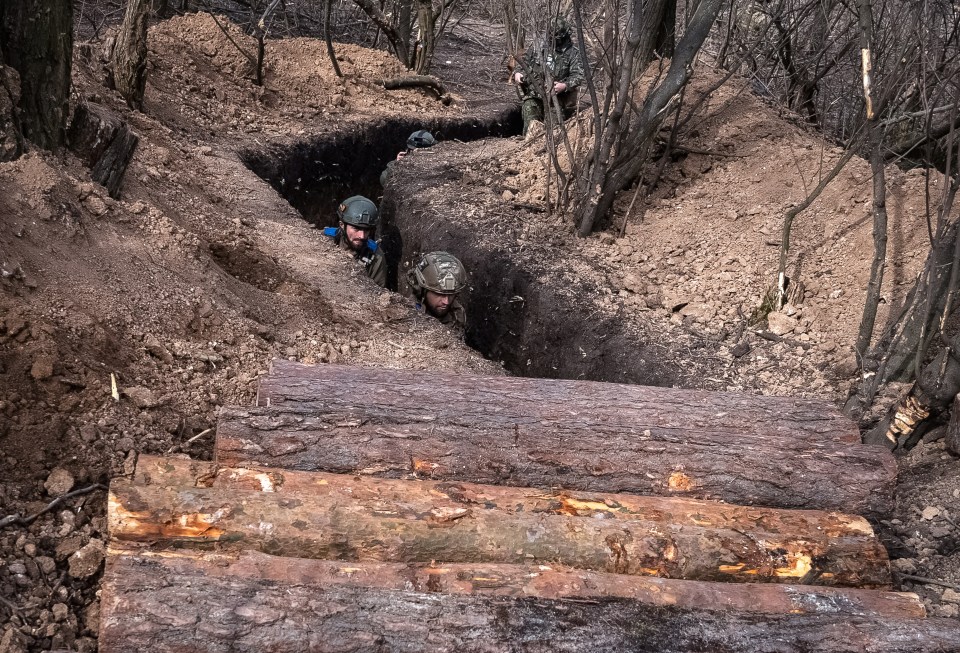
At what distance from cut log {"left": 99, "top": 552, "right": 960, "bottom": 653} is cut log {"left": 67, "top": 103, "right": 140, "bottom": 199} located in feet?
12.9

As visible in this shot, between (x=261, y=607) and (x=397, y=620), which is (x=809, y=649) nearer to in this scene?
(x=397, y=620)

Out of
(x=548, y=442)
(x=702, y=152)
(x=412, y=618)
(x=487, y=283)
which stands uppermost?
(x=702, y=152)

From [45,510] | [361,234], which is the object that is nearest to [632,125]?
[361,234]

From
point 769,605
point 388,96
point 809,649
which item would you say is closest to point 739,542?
point 769,605

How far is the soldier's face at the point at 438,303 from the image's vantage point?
674cm

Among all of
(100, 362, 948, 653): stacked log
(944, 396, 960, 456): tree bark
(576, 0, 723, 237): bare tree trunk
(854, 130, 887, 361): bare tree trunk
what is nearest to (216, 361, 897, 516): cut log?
(100, 362, 948, 653): stacked log

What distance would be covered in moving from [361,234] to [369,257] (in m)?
0.28

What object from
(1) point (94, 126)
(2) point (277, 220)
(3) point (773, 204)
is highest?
(3) point (773, 204)

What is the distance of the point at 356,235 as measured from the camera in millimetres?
7750

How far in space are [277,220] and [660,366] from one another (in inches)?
165

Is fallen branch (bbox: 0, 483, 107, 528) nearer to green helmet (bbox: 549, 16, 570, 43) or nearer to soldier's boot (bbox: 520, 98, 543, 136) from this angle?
green helmet (bbox: 549, 16, 570, 43)

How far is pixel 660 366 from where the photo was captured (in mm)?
5859

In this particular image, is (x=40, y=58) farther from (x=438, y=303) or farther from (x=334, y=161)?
(x=334, y=161)

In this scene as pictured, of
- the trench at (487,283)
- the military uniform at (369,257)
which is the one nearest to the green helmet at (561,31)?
the trench at (487,283)
